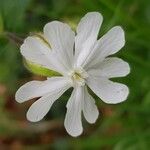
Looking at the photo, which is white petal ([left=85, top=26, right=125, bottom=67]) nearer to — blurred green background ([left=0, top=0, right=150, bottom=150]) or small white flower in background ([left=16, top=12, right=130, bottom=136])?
small white flower in background ([left=16, top=12, right=130, bottom=136])

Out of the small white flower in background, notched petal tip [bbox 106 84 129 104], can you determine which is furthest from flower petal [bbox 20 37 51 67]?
notched petal tip [bbox 106 84 129 104]

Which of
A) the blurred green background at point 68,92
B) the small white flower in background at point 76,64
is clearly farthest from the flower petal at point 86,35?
the blurred green background at point 68,92

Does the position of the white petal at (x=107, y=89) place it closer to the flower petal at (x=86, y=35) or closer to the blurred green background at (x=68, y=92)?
the flower petal at (x=86, y=35)

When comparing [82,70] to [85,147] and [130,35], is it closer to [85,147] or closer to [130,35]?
[130,35]

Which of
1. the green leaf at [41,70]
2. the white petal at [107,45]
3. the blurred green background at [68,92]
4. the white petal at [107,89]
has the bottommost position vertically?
the blurred green background at [68,92]

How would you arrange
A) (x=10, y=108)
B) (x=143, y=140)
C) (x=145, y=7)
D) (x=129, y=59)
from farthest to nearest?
(x=10, y=108) → (x=145, y=7) → (x=143, y=140) → (x=129, y=59)

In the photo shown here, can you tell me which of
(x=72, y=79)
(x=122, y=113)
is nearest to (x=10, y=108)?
(x=122, y=113)
